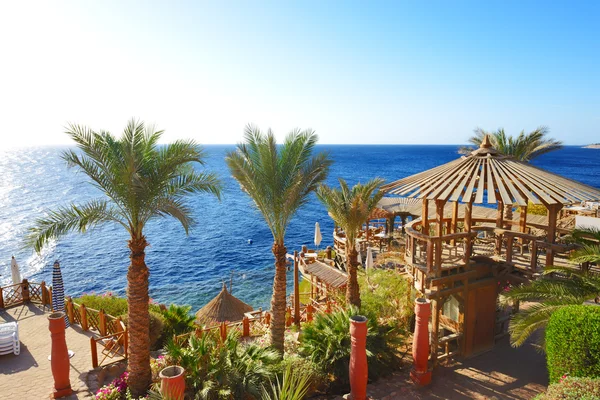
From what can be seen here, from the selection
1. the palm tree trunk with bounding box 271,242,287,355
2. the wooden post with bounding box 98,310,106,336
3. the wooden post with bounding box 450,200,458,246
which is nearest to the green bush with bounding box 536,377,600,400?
the wooden post with bounding box 450,200,458,246

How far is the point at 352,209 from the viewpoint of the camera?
40.5 ft

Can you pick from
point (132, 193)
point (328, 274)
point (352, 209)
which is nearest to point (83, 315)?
point (132, 193)

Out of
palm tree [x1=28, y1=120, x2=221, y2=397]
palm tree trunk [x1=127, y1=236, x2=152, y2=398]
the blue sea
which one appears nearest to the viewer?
palm tree [x1=28, y1=120, x2=221, y2=397]

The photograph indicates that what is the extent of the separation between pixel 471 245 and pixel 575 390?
5.51 metres

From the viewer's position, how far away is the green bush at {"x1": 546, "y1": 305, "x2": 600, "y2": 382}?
23.2 feet

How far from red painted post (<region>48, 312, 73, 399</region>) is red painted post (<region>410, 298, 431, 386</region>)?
8887 millimetres

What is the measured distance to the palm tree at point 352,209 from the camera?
484 inches

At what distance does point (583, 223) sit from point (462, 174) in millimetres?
8644

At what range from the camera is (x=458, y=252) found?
12867mm

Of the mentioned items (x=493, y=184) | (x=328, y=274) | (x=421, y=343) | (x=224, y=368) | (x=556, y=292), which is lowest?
(x=328, y=274)

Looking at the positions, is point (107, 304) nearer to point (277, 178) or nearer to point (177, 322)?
point (177, 322)

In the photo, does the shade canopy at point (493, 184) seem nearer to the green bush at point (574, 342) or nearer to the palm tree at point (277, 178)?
the green bush at point (574, 342)

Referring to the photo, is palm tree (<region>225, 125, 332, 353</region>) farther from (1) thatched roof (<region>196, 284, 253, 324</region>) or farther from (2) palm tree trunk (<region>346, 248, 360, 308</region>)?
(1) thatched roof (<region>196, 284, 253, 324</region>)

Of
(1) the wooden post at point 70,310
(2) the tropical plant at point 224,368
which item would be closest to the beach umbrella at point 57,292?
(1) the wooden post at point 70,310
